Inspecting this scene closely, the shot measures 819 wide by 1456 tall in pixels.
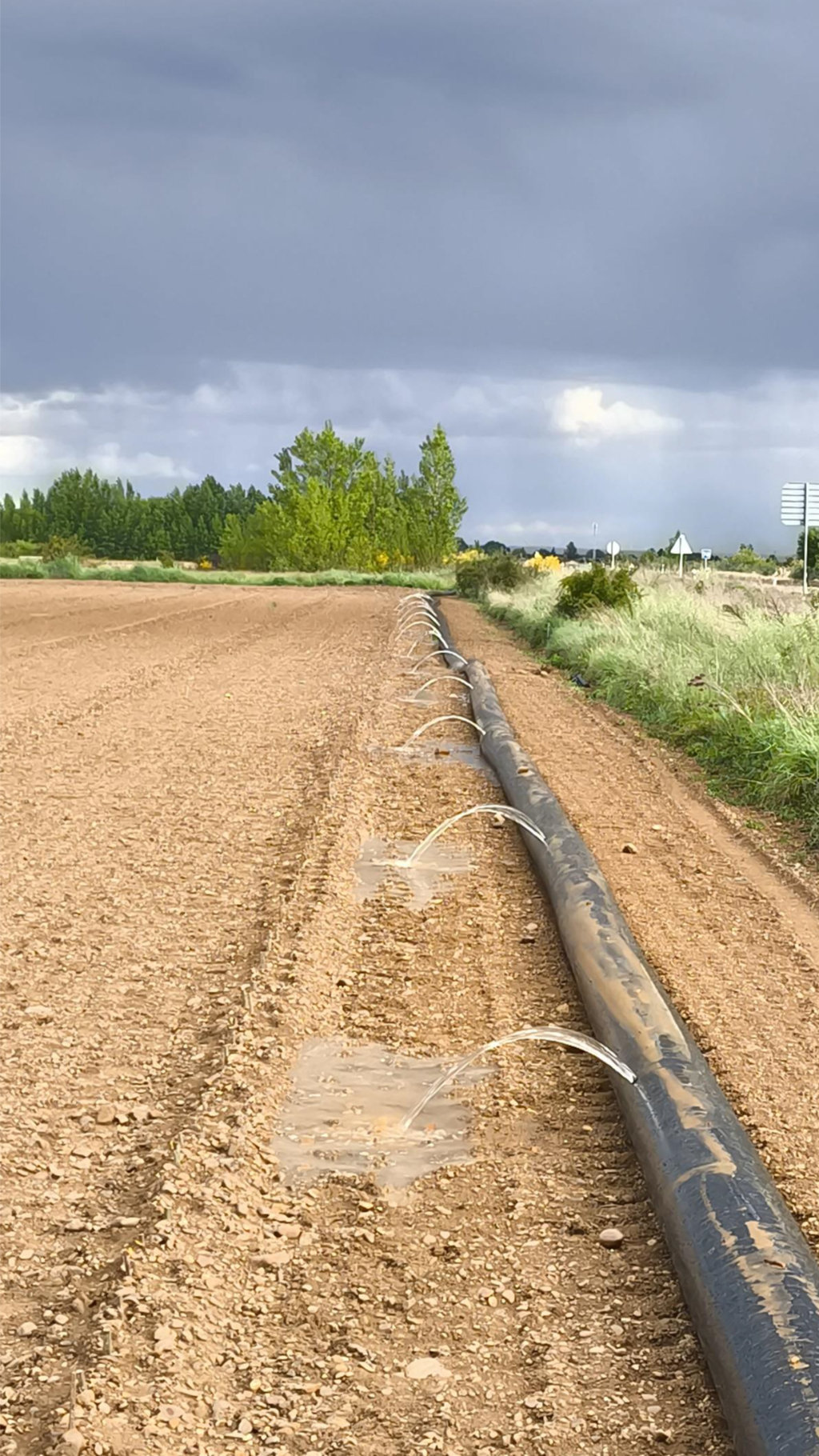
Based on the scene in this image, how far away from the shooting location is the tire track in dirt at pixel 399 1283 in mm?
2680

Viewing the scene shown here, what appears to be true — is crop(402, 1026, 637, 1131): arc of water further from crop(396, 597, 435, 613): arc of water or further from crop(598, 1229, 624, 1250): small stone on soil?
crop(396, 597, 435, 613): arc of water

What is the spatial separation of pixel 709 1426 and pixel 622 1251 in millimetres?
649

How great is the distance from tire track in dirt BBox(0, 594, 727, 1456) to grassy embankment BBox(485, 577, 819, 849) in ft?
13.4

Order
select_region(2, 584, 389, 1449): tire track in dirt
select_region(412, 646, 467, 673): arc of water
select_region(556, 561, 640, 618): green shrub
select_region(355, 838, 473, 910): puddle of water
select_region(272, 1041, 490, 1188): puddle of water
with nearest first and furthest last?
select_region(2, 584, 389, 1449): tire track in dirt < select_region(272, 1041, 490, 1188): puddle of water < select_region(355, 838, 473, 910): puddle of water < select_region(412, 646, 467, 673): arc of water < select_region(556, 561, 640, 618): green shrub

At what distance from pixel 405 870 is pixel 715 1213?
3.93m

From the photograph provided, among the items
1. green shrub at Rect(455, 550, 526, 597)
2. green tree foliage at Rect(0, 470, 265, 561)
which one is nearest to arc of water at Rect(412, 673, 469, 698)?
green shrub at Rect(455, 550, 526, 597)

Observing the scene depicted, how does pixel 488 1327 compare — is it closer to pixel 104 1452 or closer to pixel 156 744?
pixel 104 1452

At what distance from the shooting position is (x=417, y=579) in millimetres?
59781

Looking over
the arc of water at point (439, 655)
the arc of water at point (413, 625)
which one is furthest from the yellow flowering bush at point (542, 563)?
the arc of water at point (439, 655)

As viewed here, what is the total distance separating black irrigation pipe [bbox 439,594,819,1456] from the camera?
2.61m

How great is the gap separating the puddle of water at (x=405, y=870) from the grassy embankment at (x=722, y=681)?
216 cm

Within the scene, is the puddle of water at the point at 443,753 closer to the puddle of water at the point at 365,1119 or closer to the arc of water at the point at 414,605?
the puddle of water at the point at 365,1119

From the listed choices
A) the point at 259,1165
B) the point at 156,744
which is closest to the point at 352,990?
the point at 259,1165

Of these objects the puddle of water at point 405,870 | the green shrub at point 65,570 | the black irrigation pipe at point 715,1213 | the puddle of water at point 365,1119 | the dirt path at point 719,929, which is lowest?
the puddle of water at point 365,1119
